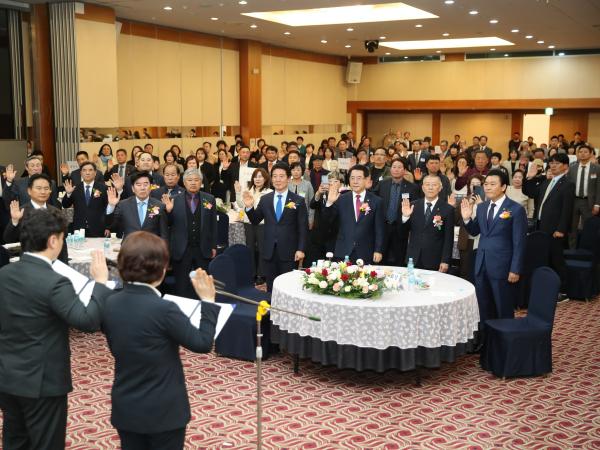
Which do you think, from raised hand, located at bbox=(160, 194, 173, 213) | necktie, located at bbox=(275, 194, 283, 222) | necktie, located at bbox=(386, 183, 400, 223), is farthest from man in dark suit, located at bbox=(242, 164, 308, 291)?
necktie, located at bbox=(386, 183, 400, 223)

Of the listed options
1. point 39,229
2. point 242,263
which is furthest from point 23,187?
point 39,229

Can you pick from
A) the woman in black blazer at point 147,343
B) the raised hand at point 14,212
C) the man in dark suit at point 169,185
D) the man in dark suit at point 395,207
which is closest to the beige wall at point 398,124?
the man in dark suit at point 395,207

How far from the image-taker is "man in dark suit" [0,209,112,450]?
10.5 ft

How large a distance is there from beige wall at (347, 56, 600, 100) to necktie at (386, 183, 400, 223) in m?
15.9

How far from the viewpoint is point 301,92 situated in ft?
73.9

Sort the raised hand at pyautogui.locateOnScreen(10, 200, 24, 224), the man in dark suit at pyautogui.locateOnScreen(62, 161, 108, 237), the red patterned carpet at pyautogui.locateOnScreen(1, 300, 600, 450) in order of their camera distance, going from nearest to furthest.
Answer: the red patterned carpet at pyautogui.locateOnScreen(1, 300, 600, 450) → the raised hand at pyautogui.locateOnScreen(10, 200, 24, 224) → the man in dark suit at pyautogui.locateOnScreen(62, 161, 108, 237)

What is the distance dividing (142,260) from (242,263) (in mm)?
4281

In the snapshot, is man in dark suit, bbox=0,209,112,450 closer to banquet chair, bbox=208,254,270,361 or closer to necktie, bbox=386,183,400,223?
banquet chair, bbox=208,254,270,361

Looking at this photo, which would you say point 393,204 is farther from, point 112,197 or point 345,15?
point 345,15

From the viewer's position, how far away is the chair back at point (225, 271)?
6.53 m

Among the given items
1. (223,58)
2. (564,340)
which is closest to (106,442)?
(564,340)

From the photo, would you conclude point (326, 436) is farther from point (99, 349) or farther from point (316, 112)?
point (316, 112)

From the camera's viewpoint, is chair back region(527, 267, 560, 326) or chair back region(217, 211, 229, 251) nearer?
chair back region(527, 267, 560, 326)

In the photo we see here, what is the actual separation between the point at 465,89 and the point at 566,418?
64.0 feet
